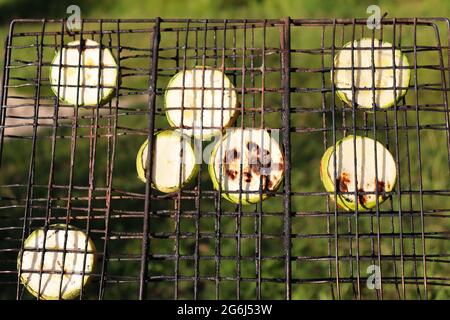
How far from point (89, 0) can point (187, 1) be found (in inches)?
44.9

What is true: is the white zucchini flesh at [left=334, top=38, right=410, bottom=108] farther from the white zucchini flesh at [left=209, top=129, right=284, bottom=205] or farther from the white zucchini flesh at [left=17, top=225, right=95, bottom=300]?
the white zucchini flesh at [left=17, top=225, right=95, bottom=300]

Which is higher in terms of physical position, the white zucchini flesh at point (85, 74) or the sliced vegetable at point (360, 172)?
the white zucchini flesh at point (85, 74)

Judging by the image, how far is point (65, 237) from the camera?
1487 mm

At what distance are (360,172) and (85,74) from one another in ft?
2.52

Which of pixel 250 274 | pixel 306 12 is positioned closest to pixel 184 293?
pixel 250 274

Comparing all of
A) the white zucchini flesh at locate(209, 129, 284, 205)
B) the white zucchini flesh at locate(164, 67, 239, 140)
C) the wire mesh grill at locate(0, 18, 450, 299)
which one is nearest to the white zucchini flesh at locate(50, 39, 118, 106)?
the wire mesh grill at locate(0, 18, 450, 299)

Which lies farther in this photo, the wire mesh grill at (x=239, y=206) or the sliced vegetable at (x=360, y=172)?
the wire mesh grill at (x=239, y=206)

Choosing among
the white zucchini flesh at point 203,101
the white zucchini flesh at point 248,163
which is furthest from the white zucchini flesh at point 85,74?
the white zucchini flesh at point 248,163

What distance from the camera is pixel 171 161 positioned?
154 cm

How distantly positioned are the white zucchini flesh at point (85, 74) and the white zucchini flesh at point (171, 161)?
0.21 m

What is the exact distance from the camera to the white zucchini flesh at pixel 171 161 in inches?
60.6

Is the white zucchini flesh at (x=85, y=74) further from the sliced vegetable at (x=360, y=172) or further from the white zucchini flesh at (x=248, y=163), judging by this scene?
the sliced vegetable at (x=360, y=172)

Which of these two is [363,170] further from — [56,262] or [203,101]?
[56,262]
